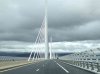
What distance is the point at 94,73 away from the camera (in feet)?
88.1

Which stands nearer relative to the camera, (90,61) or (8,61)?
(90,61)

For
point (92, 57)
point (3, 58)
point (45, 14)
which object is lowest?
point (92, 57)

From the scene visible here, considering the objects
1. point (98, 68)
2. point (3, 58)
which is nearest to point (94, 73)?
point (98, 68)

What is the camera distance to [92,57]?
3005 cm

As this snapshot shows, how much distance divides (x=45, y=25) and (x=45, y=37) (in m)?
7.44

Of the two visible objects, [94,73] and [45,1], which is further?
[45,1]

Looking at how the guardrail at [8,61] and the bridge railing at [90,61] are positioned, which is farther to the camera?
the guardrail at [8,61]

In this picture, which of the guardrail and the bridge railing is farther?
the guardrail

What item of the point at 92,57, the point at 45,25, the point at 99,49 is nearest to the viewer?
the point at 99,49

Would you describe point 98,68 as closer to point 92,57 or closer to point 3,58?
point 92,57

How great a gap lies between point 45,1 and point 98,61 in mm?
88079

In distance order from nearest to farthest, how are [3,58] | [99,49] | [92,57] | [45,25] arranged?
1. [99,49]
2. [92,57]
3. [3,58]
4. [45,25]

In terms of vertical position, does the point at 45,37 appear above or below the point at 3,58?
above

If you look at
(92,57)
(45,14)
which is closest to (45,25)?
(45,14)
